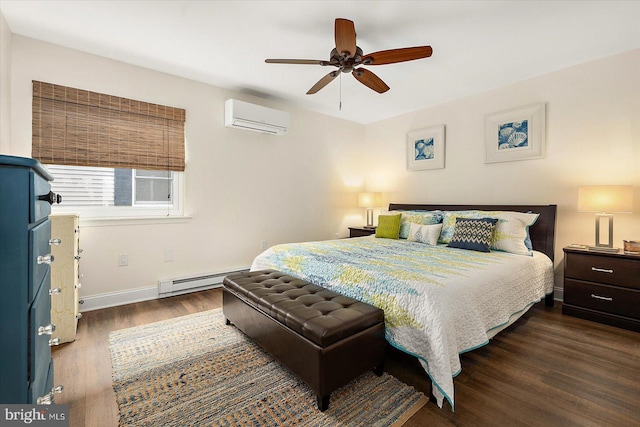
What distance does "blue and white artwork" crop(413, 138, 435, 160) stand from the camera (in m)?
4.26

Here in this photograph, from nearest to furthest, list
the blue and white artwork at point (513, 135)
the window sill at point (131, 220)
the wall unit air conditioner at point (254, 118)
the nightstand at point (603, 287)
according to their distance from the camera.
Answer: the nightstand at point (603, 287)
the window sill at point (131, 220)
the blue and white artwork at point (513, 135)
the wall unit air conditioner at point (254, 118)

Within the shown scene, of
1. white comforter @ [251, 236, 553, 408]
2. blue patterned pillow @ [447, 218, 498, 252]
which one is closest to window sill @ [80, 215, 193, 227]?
white comforter @ [251, 236, 553, 408]

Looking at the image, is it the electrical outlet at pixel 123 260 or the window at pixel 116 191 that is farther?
the electrical outlet at pixel 123 260

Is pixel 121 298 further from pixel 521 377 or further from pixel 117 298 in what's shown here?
pixel 521 377

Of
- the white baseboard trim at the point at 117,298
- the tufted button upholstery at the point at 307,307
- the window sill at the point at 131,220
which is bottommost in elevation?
the white baseboard trim at the point at 117,298

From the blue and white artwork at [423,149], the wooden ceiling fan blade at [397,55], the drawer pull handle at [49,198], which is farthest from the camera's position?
the blue and white artwork at [423,149]

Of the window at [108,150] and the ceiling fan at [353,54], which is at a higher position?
the ceiling fan at [353,54]

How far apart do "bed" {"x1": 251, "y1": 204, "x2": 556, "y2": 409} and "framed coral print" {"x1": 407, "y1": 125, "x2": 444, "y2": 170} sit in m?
1.07

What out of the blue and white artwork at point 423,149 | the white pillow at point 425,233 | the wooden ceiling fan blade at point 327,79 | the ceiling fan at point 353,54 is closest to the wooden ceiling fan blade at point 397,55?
the ceiling fan at point 353,54

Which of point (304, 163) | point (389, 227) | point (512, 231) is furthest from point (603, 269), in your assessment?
point (304, 163)

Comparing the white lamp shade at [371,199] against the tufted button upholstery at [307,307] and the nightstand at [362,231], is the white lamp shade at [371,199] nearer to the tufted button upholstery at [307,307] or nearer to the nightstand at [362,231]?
the nightstand at [362,231]

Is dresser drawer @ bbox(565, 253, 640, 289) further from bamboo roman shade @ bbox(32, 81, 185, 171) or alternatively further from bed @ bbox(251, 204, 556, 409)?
bamboo roman shade @ bbox(32, 81, 185, 171)

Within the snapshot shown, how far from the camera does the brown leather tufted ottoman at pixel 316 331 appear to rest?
1.51m

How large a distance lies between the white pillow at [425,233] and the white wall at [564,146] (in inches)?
35.1
